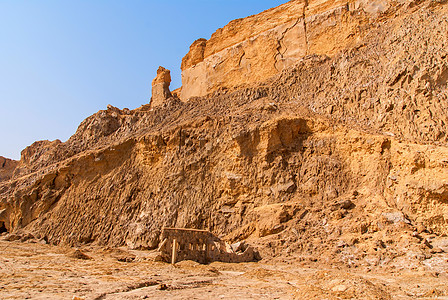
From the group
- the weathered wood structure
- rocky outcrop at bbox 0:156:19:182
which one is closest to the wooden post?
the weathered wood structure

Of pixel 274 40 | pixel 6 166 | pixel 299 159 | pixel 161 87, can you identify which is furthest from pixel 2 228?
pixel 274 40

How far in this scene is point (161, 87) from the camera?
3566 cm

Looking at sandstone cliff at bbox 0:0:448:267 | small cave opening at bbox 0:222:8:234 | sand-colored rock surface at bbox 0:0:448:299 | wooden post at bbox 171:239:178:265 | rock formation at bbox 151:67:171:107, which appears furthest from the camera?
rock formation at bbox 151:67:171:107

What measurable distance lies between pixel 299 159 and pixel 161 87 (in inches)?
783

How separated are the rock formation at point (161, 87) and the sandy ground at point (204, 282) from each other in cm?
2300

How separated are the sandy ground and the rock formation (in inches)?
905

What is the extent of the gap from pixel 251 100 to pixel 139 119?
10.3 metres

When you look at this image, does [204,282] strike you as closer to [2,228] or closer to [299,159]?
[299,159]

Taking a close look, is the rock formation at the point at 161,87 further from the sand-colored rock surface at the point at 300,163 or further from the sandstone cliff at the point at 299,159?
the sand-colored rock surface at the point at 300,163

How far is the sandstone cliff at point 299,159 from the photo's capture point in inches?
600

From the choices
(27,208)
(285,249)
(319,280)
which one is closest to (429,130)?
(285,249)

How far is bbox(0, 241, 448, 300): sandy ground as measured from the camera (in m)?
7.83

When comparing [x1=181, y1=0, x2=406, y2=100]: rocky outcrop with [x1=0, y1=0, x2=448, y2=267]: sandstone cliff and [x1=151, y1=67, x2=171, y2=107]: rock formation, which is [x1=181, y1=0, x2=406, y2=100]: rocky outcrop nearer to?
[x1=0, y1=0, x2=448, y2=267]: sandstone cliff

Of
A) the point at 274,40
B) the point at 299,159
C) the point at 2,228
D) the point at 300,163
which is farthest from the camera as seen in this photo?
the point at 274,40
